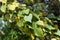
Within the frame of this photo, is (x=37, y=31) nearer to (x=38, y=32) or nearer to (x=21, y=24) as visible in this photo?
(x=38, y=32)

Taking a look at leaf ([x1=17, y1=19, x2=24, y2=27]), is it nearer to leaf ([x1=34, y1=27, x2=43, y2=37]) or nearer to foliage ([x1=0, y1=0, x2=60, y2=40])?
foliage ([x1=0, y1=0, x2=60, y2=40])

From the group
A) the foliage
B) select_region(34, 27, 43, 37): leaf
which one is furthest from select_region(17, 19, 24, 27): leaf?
select_region(34, 27, 43, 37): leaf

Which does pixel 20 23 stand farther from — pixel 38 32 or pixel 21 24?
pixel 38 32

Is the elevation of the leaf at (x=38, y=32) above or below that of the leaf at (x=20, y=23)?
below

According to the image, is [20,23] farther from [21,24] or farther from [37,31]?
[37,31]

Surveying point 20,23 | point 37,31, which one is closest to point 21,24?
point 20,23

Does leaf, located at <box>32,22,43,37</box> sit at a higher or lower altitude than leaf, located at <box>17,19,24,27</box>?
lower

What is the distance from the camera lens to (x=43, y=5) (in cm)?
186

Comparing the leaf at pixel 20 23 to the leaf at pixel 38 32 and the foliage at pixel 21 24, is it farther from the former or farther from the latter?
the leaf at pixel 38 32

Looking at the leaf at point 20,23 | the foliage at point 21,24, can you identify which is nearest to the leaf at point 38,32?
the foliage at point 21,24

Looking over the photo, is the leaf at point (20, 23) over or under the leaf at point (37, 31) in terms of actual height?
over

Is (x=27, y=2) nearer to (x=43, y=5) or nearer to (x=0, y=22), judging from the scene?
(x=43, y=5)

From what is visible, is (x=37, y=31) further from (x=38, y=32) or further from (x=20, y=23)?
(x=20, y=23)

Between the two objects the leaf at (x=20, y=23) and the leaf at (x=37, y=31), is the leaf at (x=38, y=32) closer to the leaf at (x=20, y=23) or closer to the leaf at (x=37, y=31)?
the leaf at (x=37, y=31)
